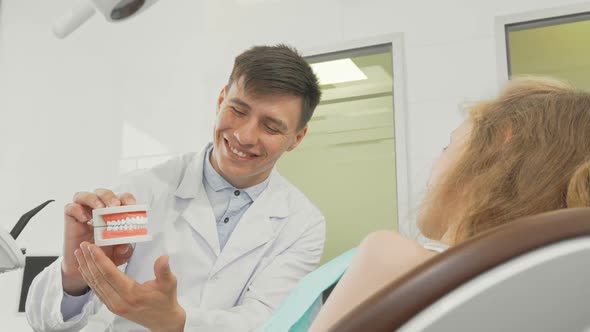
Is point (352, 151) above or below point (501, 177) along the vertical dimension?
above

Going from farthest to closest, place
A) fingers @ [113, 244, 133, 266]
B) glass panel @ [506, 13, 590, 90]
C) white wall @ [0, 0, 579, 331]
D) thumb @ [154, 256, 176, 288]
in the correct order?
white wall @ [0, 0, 579, 331] < glass panel @ [506, 13, 590, 90] < fingers @ [113, 244, 133, 266] < thumb @ [154, 256, 176, 288]

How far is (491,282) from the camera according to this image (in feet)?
1.74

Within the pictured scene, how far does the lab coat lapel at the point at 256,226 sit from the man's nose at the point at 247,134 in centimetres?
24

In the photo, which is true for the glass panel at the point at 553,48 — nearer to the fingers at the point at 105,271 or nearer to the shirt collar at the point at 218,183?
the shirt collar at the point at 218,183

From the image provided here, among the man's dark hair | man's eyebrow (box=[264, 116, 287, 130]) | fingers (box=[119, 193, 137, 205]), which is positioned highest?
the man's dark hair

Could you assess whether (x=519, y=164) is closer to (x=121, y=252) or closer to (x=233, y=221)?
(x=121, y=252)

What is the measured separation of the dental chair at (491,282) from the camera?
0.53 metres

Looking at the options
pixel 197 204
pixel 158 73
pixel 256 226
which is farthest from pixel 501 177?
pixel 158 73

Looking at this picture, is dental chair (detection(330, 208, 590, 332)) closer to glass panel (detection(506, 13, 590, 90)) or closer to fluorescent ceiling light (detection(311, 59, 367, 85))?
glass panel (detection(506, 13, 590, 90))

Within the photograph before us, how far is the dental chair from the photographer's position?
1.75 feet

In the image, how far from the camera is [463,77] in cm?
280

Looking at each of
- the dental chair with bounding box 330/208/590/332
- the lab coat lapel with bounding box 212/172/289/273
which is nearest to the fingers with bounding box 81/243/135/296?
the lab coat lapel with bounding box 212/172/289/273

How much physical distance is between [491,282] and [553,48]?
2.50 m

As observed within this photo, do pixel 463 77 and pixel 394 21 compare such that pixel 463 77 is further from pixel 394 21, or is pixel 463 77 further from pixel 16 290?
pixel 16 290
